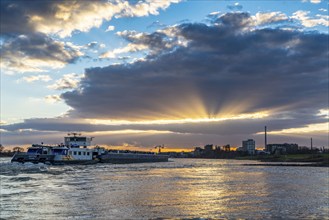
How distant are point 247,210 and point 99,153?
116 metres

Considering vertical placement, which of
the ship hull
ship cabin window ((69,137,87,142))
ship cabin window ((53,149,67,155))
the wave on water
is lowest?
the wave on water

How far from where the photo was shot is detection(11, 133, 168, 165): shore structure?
370 ft

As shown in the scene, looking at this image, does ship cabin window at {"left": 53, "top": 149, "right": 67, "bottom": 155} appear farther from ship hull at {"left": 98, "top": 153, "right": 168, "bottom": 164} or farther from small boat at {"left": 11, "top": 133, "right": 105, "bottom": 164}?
ship hull at {"left": 98, "top": 153, "right": 168, "bottom": 164}

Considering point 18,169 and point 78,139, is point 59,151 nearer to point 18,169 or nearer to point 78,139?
point 78,139

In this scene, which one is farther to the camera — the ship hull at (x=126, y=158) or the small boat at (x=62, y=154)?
the ship hull at (x=126, y=158)

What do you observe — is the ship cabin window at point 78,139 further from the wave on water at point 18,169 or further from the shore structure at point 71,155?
the wave on water at point 18,169

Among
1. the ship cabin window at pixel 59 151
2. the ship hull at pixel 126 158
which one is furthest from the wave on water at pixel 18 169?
the ship hull at pixel 126 158

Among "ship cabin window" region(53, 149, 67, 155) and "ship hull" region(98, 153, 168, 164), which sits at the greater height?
"ship cabin window" region(53, 149, 67, 155)

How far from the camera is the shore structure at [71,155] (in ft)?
370

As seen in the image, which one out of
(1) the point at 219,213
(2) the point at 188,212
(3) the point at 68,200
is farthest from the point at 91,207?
(1) the point at 219,213

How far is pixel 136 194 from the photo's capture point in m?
37.9

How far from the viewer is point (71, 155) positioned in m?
121

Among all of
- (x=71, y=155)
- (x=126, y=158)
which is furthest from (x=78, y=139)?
(x=126, y=158)

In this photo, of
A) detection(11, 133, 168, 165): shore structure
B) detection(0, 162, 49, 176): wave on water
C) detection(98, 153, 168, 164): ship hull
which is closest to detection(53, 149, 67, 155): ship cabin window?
detection(11, 133, 168, 165): shore structure
